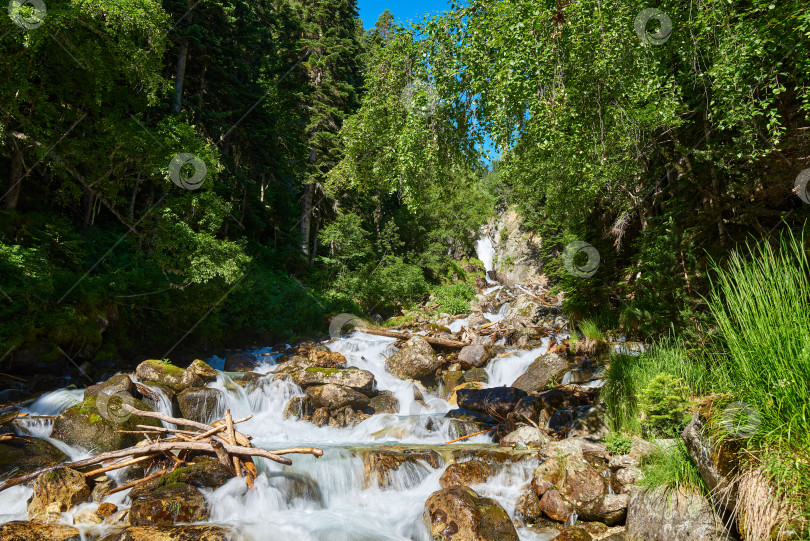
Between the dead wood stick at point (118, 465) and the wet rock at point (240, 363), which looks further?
the wet rock at point (240, 363)

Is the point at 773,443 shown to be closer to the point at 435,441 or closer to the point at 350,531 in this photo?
the point at 350,531

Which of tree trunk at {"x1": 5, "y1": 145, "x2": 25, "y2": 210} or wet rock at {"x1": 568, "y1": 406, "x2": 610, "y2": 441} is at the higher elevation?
tree trunk at {"x1": 5, "y1": 145, "x2": 25, "y2": 210}

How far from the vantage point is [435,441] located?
863cm

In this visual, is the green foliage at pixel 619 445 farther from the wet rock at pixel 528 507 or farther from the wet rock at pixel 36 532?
the wet rock at pixel 36 532

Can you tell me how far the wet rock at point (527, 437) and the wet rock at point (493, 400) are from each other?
1316mm

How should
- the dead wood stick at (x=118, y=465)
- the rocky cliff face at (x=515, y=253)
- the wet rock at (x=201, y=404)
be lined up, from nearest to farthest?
the dead wood stick at (x=118, y=465) → the wet rock at (x=201, y=404) → the rocky cliff face at (x=515, y=253)
